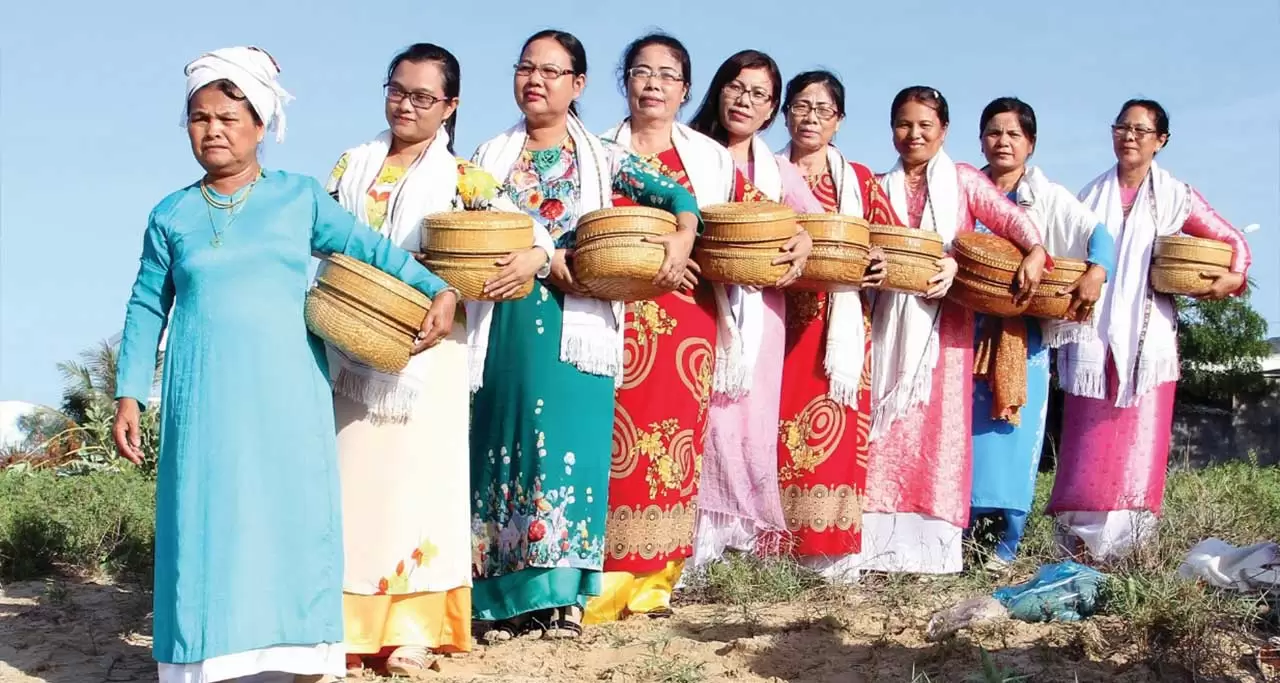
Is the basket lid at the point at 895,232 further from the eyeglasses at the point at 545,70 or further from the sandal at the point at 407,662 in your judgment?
the sandal at the point at 407,662

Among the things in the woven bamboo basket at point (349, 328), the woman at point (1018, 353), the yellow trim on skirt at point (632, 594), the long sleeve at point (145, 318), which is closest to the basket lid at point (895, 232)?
the woman at point (1018, 353)

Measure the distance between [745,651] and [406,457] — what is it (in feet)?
4.11

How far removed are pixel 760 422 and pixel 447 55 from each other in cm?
199

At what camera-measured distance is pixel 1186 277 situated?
22.2 ft

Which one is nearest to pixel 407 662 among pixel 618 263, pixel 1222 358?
pixel 618 263

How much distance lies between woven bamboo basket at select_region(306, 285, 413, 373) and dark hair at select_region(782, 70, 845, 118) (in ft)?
9.08

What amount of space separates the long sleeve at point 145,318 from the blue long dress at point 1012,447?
376cm

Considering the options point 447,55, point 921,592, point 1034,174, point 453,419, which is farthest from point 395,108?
point 1034,174

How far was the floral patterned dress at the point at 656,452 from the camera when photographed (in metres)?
5.52

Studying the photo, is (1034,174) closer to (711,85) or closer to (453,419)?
(711,85)

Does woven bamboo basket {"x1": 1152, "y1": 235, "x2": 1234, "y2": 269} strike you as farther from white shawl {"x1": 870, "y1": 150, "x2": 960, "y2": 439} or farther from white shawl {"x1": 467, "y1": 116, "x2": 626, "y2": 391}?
white shawl {"x1": 467, "y1": 116, "x2": 626, "y2": 391}

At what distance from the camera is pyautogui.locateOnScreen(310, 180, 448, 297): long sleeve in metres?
4.45

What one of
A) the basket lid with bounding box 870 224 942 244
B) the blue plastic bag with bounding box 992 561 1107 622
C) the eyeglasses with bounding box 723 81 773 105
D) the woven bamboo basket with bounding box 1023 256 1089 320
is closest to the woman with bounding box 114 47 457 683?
the blue plastic bag with bounding box 992 561 1107 622

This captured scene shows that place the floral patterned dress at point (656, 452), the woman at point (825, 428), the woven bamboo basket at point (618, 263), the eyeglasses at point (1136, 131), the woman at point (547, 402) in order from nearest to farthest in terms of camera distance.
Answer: the woven bamboo basket at point (618, 263)
the woman at point (547, 402)
the floral patterned dress at point (656, 452)
the woman at point (825, 428)
the eyeglasses at point (1136, 131)
